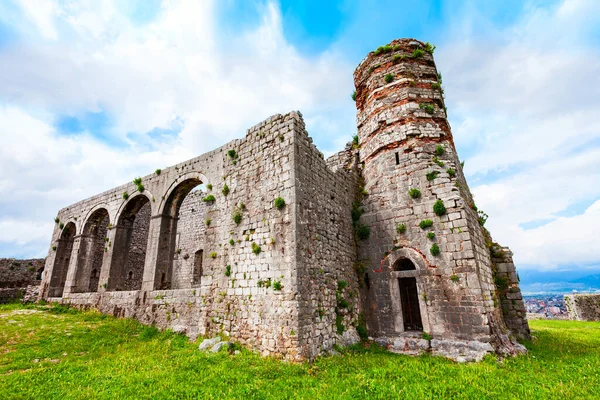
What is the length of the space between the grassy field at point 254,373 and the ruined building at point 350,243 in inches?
31.9

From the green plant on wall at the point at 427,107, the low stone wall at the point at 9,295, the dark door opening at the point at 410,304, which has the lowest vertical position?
the dark door opening at the point at 410,304

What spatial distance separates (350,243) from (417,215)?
8.20 ft

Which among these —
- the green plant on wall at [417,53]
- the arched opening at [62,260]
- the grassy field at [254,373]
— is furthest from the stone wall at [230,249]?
the green plant on wall at [417,53]

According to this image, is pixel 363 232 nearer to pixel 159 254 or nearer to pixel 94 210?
pixel 159 254

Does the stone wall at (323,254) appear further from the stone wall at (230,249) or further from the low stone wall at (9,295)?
the low stone wall at (9,295)

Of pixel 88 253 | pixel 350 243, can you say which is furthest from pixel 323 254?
pixel 88 253

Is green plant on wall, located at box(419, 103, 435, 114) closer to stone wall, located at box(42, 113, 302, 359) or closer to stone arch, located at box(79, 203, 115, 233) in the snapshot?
stone wall, located at box(42, 113, 302, 359)

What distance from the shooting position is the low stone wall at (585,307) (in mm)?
19516

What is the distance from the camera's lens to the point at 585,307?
19.8 metres

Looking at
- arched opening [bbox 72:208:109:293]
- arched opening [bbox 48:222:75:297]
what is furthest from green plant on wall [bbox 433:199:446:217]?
arched opening [bbox 48:222:75:297]

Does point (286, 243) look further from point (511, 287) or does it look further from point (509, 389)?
point (511, 287)

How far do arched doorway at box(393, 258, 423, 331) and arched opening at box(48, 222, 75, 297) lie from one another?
58.6 feet

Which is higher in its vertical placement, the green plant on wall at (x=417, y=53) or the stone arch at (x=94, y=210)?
the green plant on wall at (x=417, y=53)

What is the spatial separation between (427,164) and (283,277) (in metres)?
6.26
